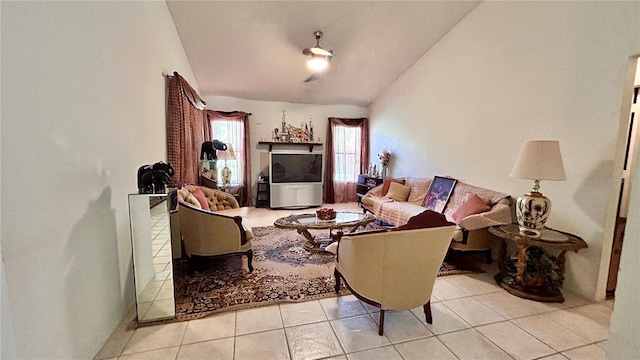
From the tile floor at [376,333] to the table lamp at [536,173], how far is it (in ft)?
2.35

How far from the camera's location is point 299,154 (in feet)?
19.6

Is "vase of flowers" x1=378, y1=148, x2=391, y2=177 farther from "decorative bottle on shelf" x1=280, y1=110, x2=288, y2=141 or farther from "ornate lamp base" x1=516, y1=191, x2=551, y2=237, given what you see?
"ornate lamp base" x1=516, y1=191, x2=551, y2=237

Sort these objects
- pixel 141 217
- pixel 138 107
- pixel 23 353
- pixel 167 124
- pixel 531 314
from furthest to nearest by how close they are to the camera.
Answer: pixel 167 124
pixel 138 107
pixel 531 314
pixel 141 217
pixel 23 353

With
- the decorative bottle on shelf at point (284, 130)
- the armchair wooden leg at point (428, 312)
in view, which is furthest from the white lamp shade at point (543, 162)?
the decorative bottle on shelf at point (284, 130)

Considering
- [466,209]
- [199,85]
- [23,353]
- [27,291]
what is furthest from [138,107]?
[466,209]

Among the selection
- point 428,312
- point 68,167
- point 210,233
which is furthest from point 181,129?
point 428,312

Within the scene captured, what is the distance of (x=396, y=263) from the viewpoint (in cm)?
183

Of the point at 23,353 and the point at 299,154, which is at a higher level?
the point at 299,154

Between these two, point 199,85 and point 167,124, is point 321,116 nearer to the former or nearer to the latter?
point 199,85

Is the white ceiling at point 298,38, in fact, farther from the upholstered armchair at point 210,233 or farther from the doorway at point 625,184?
the upholstered armchair at point 210,233

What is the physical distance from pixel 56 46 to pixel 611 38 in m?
4.01

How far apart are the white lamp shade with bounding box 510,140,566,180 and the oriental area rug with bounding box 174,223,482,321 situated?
129 cm

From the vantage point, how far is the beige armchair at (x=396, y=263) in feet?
Result: 5.84

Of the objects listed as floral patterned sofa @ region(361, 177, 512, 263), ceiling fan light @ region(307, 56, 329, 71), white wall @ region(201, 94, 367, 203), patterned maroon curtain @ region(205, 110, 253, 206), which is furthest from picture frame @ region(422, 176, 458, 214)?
patterned maroon curtain @ region(205, 110, 253, 206)
